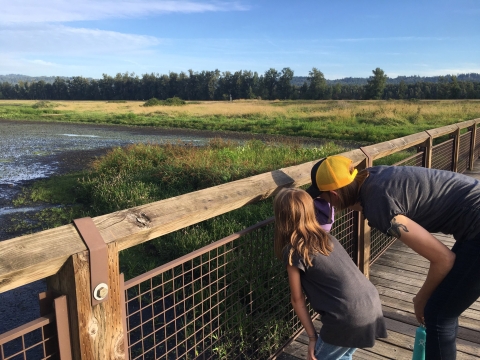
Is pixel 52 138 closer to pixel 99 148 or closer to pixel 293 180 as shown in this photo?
pixel 99 148

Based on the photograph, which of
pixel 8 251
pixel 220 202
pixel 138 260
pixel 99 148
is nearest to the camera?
pixel 8 251

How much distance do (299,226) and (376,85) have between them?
3022 inches

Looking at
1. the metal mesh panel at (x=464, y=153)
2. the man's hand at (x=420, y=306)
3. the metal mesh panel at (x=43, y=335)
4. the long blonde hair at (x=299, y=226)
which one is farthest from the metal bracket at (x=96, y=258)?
the metal mesh panel at (x=464, y=153)

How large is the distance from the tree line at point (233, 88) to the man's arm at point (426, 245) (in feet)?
224

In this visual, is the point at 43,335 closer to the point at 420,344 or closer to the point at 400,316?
the point at 420,344

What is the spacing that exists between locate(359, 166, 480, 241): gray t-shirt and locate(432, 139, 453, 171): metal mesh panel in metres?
3.99

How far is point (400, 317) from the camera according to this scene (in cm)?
322

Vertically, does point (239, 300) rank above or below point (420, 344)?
above

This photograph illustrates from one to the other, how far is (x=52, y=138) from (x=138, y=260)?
76.7ft

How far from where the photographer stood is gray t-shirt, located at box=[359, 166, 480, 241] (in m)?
2.03

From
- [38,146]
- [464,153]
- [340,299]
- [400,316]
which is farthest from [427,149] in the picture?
[38,146]

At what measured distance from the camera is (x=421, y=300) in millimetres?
2258

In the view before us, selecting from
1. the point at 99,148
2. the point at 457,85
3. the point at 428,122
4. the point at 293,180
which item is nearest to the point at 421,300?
the point at 293,180

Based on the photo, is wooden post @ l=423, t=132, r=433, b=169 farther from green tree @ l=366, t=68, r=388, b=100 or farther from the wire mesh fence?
green tree @ l=366, t=68, r=388, b=100
